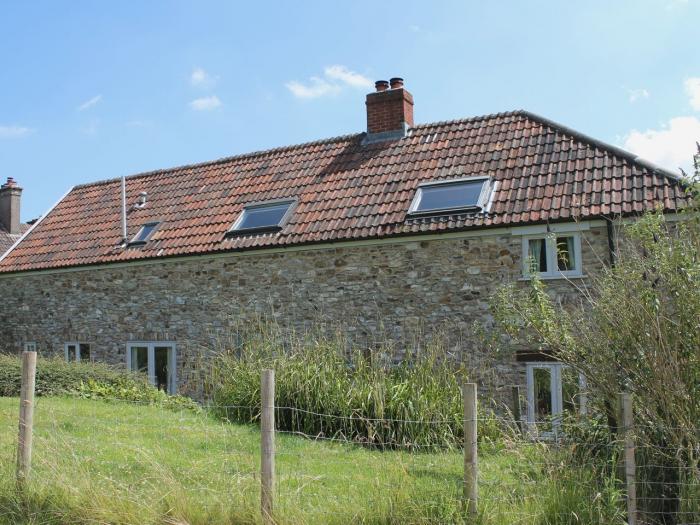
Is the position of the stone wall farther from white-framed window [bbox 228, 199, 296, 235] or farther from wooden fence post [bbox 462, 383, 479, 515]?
wooden fence post [bbox 462, 383, 479, 515]

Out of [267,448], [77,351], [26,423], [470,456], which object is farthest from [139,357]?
[470,456]

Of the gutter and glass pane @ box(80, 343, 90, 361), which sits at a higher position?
the gutter

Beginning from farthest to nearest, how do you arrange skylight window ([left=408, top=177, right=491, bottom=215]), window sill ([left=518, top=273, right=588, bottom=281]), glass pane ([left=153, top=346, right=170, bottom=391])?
glass pane ([left=153, top=346, right=170, bottom=391]) < skylight window ([left=408, top=177, right=491, bottom=215]) < window sill ([left=518, top=273, right=588, bottom=281])

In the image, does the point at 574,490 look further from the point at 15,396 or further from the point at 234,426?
the point at 15,396

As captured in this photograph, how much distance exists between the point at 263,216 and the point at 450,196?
448 centimetres

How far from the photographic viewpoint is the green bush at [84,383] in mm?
13219

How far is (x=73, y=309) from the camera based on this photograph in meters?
17.8

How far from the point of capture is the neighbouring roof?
12.6 m

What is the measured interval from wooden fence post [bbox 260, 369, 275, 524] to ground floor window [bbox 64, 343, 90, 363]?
13.2 m

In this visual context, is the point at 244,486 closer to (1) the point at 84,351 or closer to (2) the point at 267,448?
(2) the point at 267,448

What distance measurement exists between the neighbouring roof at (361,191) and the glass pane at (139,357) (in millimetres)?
2177

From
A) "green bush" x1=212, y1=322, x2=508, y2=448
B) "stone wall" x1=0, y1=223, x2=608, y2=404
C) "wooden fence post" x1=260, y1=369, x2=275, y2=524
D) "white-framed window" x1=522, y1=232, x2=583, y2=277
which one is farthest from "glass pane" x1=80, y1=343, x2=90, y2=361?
"wooden fence post" x1=260, y1=369, x2=275, y2=524

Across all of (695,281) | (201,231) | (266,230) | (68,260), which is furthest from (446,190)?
(68,260)

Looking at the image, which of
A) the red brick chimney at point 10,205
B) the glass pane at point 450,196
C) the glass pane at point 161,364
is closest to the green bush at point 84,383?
the glass pane at point 161,364
